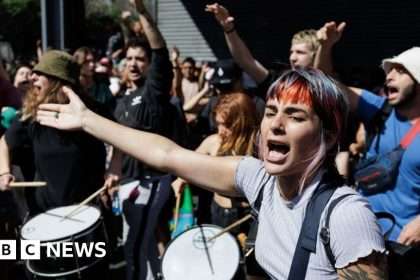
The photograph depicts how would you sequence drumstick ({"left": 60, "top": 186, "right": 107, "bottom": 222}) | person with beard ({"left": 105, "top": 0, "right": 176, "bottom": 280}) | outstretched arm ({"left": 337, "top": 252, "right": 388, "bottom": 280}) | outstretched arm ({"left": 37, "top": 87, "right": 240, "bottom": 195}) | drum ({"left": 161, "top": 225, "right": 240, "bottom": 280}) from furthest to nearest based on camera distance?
person with beard ({"left": 105, "top": 0, "right": 176, "bottom": 280}), drumstick ({"left": 60, "top": 186, "right": 107, "bottom": 222}), drum ({"left": 161, "top": 225, "right": 240, "bottom": 280}), outstretched arm ({"left": 37, "top": 87, "right": 240, "bottom": 195}), outstretched arm ({"left": 337, "top": 252, "right": 388, "bottom": 280})

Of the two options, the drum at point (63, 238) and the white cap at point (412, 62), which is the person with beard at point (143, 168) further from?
the white cap at point (412, 62)

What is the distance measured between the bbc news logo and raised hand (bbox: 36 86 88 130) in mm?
1104

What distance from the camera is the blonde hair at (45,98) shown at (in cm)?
345

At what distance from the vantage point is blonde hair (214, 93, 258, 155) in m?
3.62

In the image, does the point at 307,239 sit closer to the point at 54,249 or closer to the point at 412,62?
the point at 412,62

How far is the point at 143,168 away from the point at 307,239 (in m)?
2.58

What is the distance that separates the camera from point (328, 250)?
1521 millimetres

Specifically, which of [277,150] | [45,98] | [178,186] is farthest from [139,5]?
[277,150]

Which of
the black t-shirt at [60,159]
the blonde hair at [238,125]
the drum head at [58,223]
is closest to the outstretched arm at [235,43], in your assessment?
the blonde hair at [238,125]

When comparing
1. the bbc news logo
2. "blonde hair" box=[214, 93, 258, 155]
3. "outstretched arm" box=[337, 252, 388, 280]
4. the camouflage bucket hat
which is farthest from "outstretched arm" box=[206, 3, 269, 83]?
"outstretched arm" box=[337, 252, 388, 280]

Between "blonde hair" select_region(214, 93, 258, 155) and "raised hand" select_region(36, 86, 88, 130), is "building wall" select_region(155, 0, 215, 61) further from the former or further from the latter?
"raised hand" select_region(36, 86, 88, 130)

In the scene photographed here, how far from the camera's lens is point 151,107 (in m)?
3.86

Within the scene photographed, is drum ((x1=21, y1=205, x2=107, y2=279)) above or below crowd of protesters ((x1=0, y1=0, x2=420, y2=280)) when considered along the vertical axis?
below

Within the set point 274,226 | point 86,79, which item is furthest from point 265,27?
point 274,226
